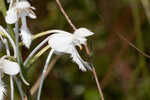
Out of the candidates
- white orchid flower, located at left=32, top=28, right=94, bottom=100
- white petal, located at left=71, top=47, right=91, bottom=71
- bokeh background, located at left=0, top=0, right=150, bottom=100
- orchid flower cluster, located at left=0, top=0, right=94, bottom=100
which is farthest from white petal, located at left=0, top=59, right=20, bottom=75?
bokeh background, located at left=0, top=0, right=150, bottom=100

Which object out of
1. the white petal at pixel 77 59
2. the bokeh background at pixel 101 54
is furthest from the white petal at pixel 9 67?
the bokeh background at pixel 101 54

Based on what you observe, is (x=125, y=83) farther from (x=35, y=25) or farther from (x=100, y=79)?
(x=35, y=25)

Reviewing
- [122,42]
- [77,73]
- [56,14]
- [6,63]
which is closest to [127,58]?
[122,42]

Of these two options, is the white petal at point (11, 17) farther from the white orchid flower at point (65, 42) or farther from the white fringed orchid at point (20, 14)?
the white orchid flower at point (65, 42)

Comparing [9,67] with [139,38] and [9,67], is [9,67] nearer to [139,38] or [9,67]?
[9,67]

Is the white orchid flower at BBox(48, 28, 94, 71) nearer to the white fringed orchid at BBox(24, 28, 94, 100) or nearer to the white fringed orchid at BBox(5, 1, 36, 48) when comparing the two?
the white fringed orchid at BBox(24, 28, 94, 100)
